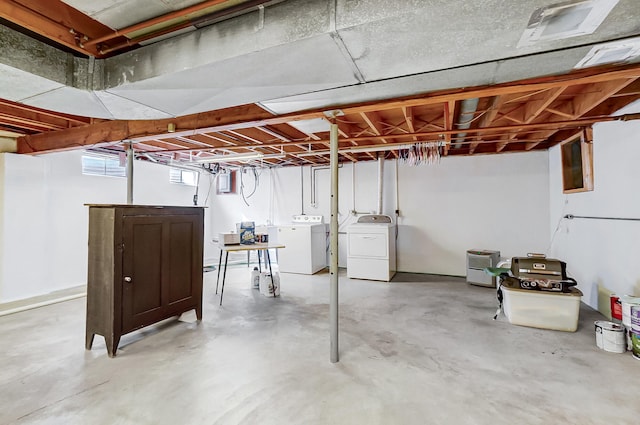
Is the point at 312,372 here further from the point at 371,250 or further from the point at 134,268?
the point at 371,250

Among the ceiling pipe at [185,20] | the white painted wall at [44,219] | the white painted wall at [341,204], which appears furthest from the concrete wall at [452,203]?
the ceiling pipe at [185,20]

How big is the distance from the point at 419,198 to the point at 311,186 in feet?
8.08

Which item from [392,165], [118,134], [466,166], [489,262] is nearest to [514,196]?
[466,166]

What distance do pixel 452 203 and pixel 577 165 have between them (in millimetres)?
1964

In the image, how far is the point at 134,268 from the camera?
106 inches

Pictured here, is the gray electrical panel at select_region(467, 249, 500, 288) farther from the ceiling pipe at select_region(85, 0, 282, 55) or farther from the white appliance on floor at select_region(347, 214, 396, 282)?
the ceiling pipe at select_region(85, 0, 282, 55)

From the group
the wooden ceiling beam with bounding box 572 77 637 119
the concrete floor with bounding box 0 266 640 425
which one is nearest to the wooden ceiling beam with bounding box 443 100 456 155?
the wooden ceiling beam with bounding box 572 77 637 119

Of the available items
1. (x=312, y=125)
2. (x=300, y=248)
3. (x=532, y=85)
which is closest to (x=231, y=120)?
(x=312, y=125)

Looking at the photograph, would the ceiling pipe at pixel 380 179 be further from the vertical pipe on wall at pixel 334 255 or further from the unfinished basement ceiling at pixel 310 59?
the vertical pipe on wall at pixel 334 255

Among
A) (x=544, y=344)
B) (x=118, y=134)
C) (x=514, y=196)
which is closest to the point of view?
(x=544, y=344)

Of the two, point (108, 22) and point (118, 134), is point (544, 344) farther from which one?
point (118, 134)

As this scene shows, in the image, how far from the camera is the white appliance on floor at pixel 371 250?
17.1 ft

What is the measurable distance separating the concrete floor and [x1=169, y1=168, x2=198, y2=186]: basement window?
3.79 m

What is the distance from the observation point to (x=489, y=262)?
15.8ft
